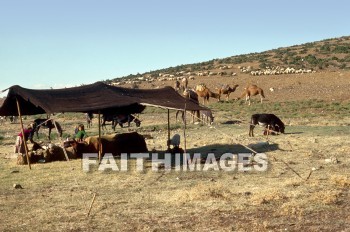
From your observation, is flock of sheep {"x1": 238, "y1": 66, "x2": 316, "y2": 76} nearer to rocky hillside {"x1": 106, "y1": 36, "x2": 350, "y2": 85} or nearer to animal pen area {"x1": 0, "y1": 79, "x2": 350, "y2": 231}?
rocky hillside {"x1": 106, "y1": 36, "x2": 350, "y2": 85}

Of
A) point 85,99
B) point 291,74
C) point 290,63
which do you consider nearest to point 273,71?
point 291,74

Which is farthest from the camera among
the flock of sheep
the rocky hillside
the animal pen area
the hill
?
the rocky hillside

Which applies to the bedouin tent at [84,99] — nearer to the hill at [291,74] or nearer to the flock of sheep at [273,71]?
the hill at [291,74]

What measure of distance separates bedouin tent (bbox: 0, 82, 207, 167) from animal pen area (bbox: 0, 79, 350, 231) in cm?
4

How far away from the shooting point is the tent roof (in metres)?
14.8

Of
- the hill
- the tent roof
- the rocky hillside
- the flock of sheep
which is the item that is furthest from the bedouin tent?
the rocky hillside

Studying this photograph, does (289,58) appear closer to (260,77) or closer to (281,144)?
(260,77)

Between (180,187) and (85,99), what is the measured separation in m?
5.78

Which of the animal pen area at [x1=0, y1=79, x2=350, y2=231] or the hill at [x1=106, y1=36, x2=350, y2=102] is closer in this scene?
the animal pen area at [x1=0, y1=79, x2=350, y2=231]

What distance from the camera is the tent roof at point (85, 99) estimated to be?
14758mm

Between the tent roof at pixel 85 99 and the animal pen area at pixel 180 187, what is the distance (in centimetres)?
4

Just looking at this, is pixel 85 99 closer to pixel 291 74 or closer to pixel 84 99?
pixel 84 99

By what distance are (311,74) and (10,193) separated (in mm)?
44639

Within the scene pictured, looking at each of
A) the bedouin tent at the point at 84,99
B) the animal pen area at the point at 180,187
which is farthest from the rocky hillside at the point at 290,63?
the bedouin tent at the point at 84,99
